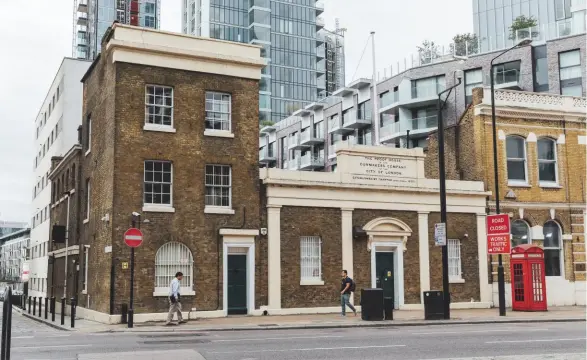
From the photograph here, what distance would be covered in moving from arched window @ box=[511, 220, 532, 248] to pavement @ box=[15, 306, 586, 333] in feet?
16.5

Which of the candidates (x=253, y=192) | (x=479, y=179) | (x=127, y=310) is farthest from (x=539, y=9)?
(x=127, y=310)

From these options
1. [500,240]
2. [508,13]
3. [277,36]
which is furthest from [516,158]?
[277,36]

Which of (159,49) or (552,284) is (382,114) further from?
(159,49)

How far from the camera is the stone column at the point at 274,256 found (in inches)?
1057

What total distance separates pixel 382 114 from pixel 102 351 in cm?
5961

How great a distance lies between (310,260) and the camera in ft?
91.6

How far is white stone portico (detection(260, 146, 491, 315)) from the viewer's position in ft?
90.2

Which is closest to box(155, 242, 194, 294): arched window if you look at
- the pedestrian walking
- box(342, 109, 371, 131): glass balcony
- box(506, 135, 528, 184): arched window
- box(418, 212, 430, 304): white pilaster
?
the pedestrian walking

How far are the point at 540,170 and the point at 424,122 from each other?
33225 mm

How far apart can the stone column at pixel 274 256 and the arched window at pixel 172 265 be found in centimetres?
322

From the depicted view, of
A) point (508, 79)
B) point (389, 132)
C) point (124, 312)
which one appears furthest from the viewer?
point (389, 132)

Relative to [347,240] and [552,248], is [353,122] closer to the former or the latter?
[552,248]

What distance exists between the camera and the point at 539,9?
90875 millimetres

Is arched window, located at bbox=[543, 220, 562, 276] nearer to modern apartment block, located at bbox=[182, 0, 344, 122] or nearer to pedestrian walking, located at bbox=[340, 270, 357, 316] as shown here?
pedestrian walking, located at bbox=[340, 270, 357, 316]
